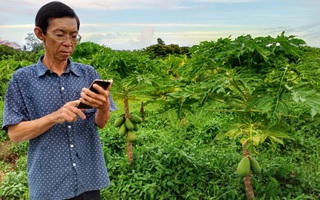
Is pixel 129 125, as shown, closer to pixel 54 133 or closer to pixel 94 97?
pixel 54 133

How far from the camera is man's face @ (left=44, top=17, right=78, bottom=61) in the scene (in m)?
1.78

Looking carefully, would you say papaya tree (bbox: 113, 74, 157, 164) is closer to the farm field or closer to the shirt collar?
the farm field

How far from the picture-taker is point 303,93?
7.00 ft

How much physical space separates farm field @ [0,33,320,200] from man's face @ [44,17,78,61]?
821 mm

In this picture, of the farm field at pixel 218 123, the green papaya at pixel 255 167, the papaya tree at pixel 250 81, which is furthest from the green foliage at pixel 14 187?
the green papaya at pixel 255 167

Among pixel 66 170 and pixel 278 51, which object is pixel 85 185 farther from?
pixel 278 51

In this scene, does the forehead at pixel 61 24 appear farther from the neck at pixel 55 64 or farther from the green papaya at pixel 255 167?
the green papaya at pixel 255 167

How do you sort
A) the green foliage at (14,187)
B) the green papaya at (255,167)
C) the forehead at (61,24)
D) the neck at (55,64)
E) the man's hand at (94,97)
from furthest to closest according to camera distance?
the green foliage at (14,187)
the green papaya at (255,167)
the neck at (55,64)
the forehead at (61,24)
the man's hand at (94,97)

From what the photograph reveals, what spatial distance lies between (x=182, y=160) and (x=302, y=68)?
1498 mm

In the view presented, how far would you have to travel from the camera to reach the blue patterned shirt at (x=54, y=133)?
183cm

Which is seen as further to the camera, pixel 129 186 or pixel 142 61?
pixel 142 61

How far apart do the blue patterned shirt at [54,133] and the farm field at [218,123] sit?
0.75 meters

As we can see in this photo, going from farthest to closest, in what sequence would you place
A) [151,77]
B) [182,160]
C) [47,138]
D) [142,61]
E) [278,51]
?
[142,61]
[182,160]
[151,77]
[278,51]
[47,138]

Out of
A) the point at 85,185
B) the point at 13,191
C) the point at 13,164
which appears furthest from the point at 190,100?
the point at 13,164
